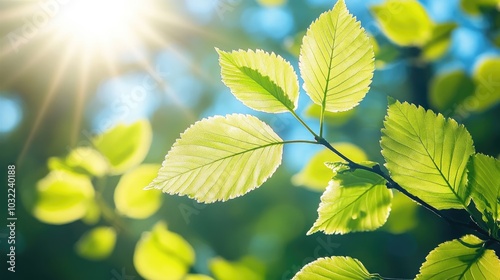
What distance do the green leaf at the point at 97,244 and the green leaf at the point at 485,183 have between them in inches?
19.5

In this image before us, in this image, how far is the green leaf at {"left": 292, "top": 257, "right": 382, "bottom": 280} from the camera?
0.98 ft

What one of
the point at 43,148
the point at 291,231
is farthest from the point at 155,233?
the point at 43,148

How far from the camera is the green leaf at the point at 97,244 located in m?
0.62

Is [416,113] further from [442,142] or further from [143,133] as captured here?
[143,133]

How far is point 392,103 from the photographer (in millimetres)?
290

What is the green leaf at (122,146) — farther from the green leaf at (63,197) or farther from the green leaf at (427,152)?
the green leaf at (427,152)

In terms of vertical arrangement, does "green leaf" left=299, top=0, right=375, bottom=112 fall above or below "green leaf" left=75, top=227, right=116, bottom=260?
above

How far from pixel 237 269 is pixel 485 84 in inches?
17.8

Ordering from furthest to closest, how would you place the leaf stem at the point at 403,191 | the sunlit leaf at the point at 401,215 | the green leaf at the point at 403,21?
the sunlit leaf at the point at 401,215
the green leaf at the point at 403,21
the leaf stem at the point at 403,191

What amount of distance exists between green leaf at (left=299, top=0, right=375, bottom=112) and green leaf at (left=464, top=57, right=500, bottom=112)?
40 centimetres

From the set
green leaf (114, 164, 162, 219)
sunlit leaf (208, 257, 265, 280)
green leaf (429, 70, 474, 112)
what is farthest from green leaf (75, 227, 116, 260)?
green leaf (429, 70, 474, 112)

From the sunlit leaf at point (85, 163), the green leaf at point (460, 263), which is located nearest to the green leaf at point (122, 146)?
the sunlit leaf at point (85, 163)

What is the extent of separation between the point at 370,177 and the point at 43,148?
5.29 feet

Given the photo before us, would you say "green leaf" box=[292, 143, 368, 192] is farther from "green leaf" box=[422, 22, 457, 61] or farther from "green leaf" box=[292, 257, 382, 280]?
"green leaf" box=[292, 257, 382, 280]
